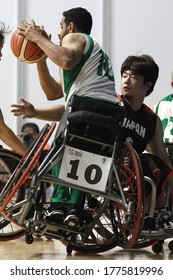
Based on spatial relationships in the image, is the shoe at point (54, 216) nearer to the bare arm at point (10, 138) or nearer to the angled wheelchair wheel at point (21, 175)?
the angled wheelchair wheel at point (21, 175)

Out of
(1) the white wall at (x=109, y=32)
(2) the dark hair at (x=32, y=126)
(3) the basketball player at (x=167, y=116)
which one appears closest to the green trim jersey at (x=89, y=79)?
(3) the basketball player at (x=167, y=116)

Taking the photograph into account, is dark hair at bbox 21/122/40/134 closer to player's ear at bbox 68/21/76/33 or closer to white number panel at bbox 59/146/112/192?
player's ear at bbox 68/21/76/33

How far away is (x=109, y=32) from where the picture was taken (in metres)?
8.77

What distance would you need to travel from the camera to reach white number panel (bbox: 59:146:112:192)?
356cm

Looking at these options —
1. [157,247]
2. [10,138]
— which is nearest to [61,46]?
[10,138]

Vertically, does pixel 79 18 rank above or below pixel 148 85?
above

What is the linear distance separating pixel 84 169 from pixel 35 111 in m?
0.53

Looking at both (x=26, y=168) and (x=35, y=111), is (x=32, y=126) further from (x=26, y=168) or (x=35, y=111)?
(x=26, y=168)

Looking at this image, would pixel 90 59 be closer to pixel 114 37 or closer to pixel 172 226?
pixel 172 226

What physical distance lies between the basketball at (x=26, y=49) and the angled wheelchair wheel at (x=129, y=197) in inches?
29.4

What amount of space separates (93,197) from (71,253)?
329 millimetres

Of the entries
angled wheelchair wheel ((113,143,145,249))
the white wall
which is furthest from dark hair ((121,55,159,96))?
the white wall

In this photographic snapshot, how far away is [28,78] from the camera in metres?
8.82

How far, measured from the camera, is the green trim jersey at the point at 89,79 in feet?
12.2
